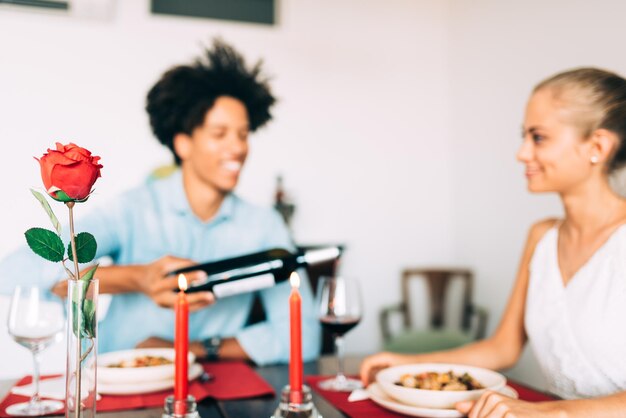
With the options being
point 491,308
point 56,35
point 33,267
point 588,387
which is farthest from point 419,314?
point 56,35

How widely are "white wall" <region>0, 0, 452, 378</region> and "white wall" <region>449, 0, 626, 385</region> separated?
9 centimetres

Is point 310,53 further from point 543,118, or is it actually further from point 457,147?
point 543,118

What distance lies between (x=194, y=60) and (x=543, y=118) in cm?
138

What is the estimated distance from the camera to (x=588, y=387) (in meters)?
1.42

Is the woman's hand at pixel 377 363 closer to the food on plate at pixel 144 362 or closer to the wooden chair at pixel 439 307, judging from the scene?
the food on plate at pixel 144 362

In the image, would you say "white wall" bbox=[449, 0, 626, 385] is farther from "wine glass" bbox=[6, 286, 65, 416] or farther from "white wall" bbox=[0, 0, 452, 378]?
"wine glass" bbox=[6, 286, 65, 416]

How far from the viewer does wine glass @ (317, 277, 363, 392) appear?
1.39 meters

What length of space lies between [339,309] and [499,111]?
1.67m

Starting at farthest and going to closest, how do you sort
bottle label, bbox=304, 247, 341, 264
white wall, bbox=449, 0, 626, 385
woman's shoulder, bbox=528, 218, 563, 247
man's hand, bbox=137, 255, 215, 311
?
1. bottle label, bbox=304, 247, 341, 264
2. white wall, bbox=449, 0, 626, 385
3. man's hand, bbox=137, 255, 215, 311
4. woman's shoulder, bbox=528, 218, 563, 247

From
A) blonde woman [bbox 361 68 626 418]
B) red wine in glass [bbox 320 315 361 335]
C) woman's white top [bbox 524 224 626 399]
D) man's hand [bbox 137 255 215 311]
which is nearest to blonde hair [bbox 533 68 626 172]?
blonde woman [bbox 361 68 626 418]

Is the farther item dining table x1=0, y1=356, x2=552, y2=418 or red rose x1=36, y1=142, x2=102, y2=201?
dining table x1=0, y1=356, x2=552, y2=418

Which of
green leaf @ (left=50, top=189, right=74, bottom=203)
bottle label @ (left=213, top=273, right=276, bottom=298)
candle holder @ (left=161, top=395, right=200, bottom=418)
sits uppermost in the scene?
green leaf @ (left=50, top=189, right=74, bottom=203)

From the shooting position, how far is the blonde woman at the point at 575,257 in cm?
140

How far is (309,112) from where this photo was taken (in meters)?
2.62
